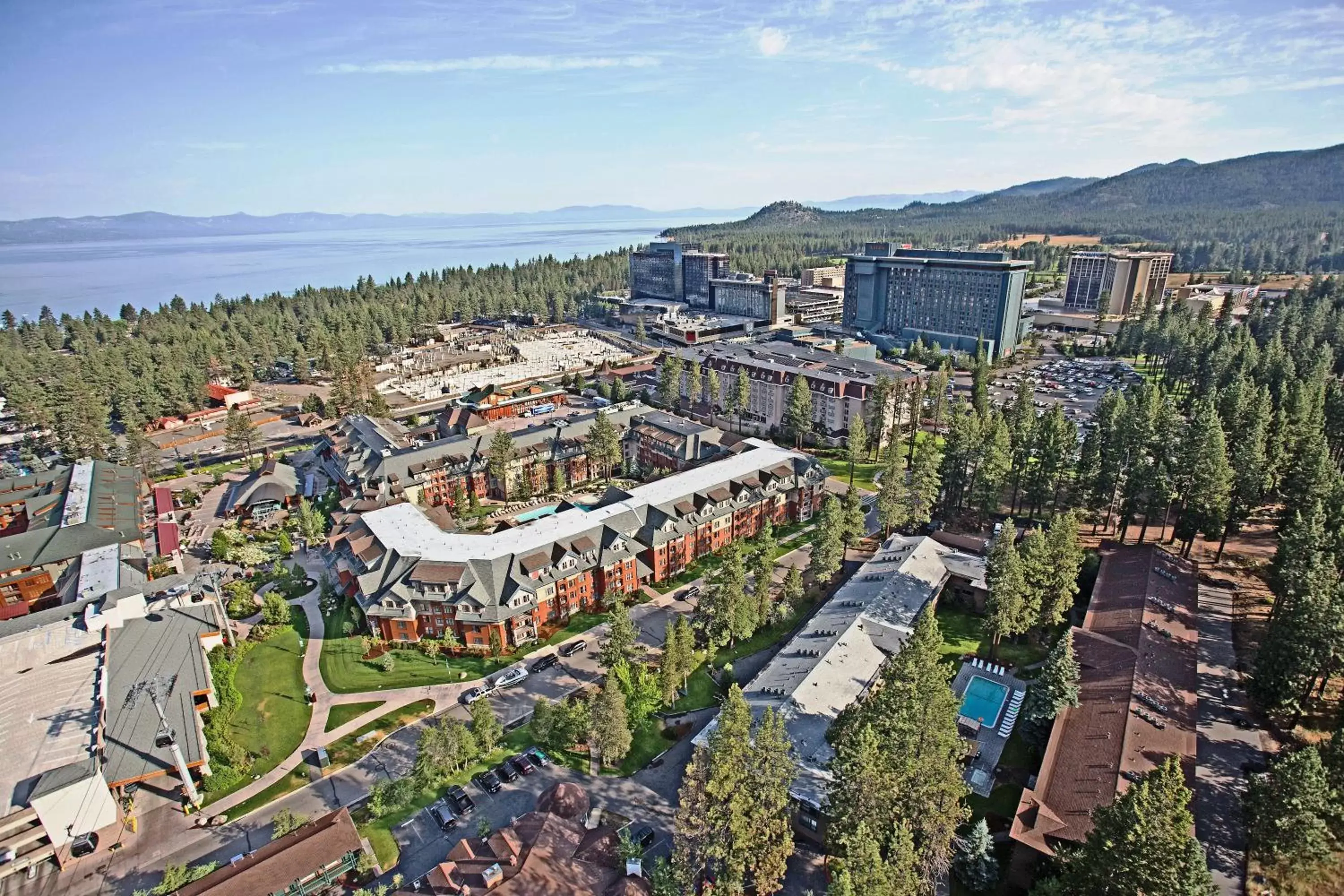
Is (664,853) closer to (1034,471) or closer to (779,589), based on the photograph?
(779,589)

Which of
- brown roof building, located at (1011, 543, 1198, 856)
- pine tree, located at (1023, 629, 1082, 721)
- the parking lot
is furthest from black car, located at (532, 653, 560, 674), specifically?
the parking lot

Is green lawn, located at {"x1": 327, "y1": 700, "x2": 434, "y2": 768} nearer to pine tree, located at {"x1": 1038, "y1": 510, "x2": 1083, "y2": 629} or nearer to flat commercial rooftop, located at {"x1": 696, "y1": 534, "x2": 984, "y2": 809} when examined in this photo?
flat commercial rooftop, located at {"x1": 696, "y1": 534, "x2": 984, "y2": 809}

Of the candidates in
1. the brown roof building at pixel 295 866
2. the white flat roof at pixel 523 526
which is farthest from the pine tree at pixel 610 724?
the white flat roof at pixel 523 526

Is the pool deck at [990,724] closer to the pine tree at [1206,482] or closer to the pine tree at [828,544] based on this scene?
the pine tree at [828,544]

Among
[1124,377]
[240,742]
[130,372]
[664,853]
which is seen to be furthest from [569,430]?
[1124,377]

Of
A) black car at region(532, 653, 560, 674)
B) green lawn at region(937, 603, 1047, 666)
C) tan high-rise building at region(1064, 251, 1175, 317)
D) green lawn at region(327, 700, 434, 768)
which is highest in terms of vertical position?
tan high-rise building at region(1064, 251, 1175, 317)
